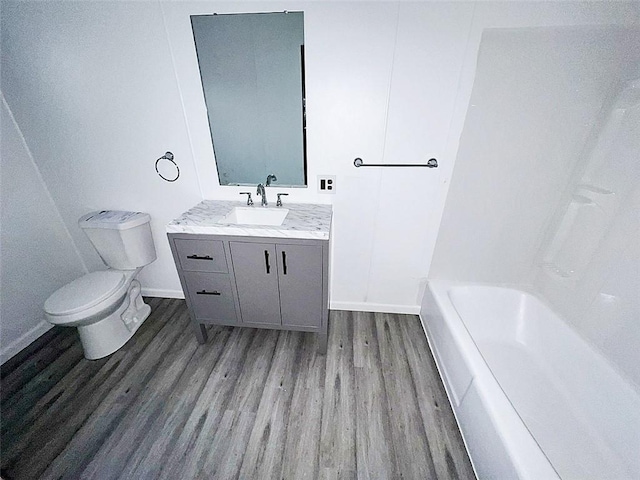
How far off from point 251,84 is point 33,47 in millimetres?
1211

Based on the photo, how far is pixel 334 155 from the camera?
4.86 feet

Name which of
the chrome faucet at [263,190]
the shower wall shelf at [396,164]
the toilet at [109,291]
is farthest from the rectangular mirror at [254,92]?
the toilet at [109,291]

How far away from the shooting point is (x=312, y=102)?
4.50 ft

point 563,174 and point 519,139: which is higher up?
point 519,139

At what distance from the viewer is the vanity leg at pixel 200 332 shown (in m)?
1.57

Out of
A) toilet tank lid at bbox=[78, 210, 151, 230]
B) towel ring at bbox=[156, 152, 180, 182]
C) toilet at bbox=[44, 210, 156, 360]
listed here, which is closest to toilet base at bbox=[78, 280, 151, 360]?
toilet at bbox=[44, 210, 156, 360]

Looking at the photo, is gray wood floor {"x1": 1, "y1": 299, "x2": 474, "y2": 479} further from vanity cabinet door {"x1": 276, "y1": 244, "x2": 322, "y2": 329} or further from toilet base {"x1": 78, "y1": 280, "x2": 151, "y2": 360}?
vanity cabinet door {"x1": 276, "y1": 244, "x2": 322, "y2": 329}

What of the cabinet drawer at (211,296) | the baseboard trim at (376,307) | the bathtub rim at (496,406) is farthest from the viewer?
the baseboard trim at (376,307)

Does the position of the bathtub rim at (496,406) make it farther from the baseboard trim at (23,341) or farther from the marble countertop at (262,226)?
the baseboard trim at (23,341)

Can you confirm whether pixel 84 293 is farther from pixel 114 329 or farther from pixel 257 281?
pixel 257 281

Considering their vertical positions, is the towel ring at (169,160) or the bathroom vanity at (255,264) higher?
the towel ring at (169,160)

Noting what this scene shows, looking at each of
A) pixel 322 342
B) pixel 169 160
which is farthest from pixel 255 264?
pixel 169 160

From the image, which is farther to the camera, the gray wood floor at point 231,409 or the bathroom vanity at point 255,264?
the bathroom vanity at point 255,264

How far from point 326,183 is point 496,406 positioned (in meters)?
1.33
